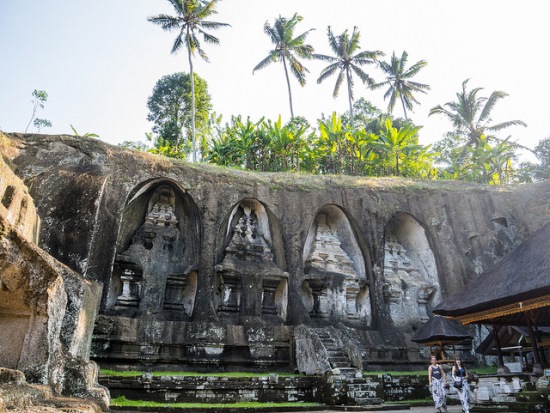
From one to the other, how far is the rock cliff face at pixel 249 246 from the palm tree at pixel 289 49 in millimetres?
15969

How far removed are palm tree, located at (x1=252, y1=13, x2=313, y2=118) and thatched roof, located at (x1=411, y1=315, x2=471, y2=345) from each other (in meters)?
22.1

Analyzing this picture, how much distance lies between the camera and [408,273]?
1925cm

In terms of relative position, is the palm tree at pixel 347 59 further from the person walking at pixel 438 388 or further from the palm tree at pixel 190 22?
the person walking at pixel 438 388

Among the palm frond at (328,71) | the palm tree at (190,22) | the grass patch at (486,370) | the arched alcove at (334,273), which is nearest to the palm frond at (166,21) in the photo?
the palm tree at (190,22)

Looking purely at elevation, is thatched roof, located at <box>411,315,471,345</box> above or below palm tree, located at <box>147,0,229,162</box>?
below

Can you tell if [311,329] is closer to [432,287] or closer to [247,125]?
[432,287]

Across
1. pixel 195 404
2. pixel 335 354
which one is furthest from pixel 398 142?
pixel 195 404

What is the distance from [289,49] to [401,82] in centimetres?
971

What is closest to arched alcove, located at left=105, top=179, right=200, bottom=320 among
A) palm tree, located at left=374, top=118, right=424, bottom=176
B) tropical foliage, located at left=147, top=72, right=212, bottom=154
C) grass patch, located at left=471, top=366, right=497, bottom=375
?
grass patch, located at left=471, top=366, right=497, bottom=375

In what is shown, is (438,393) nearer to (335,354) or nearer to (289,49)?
(335,354)

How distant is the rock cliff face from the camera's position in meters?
13.1

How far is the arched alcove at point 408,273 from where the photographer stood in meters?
18.4

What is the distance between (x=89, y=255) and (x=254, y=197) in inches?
257

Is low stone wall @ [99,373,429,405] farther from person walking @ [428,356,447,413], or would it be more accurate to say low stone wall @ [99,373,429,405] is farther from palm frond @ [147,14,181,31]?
palm frond @ [147,14,181,31]
